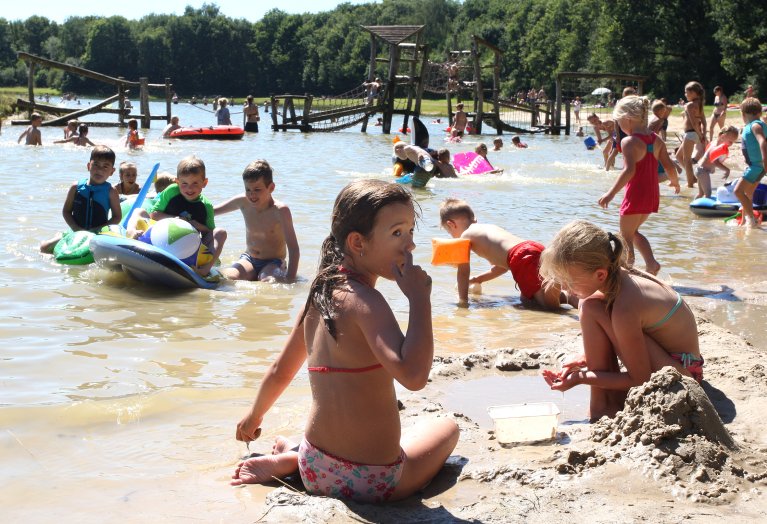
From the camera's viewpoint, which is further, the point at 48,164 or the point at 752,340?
the point at 48,164

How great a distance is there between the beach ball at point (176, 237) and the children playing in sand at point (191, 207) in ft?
0.66

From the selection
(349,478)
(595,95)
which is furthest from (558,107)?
(349,478)

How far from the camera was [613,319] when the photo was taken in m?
3.57

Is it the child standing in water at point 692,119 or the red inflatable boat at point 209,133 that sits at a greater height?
the child standing in water at point 692,119

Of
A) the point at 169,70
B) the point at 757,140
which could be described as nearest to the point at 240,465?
the point at 757,140

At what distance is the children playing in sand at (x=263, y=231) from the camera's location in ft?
22.7

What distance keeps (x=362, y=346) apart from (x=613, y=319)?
4.06 feet

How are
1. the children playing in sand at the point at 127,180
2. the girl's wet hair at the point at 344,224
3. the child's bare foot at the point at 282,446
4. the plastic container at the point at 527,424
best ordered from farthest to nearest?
the children playing in sand at the point at 127,180, the plastic container at the point at 527,424, the child's bare foot at the point at 282,446, the girl's wet hair at the point at 344,224

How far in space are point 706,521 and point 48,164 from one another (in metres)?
16.8

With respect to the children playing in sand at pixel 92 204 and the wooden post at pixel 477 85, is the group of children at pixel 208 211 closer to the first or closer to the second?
the children playing in sand at pixel 92 204

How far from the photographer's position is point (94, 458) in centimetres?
354

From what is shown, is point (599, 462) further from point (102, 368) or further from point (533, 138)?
point (533, 138)

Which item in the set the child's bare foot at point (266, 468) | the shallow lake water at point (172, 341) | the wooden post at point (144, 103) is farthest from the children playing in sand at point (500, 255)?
the wooden post at point (144, 103)

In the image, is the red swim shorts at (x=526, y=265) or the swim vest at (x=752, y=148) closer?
the red swim shorts at (x=526, y=265)
